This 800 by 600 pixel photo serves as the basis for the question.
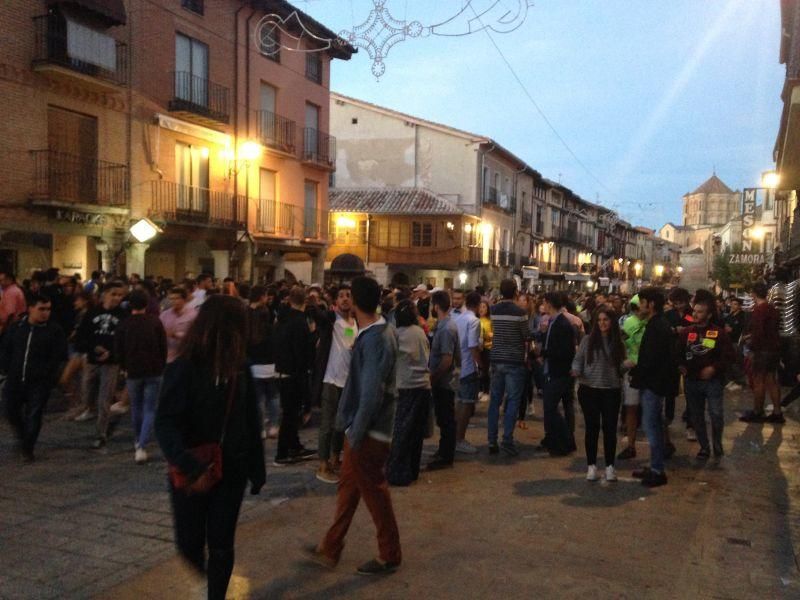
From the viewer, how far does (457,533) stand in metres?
5.37

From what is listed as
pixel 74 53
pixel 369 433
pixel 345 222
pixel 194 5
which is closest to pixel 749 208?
pixel 345 222

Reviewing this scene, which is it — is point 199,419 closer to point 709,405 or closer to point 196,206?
point 709,405

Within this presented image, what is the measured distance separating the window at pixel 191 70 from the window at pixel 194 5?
0.80 m

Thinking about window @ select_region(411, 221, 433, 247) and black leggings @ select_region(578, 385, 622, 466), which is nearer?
black leggings @ select_region(578, 385, 622, 466)

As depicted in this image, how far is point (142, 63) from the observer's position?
18.6m

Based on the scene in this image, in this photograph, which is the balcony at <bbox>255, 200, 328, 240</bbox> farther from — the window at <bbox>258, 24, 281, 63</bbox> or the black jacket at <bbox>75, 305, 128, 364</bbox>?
the black jacket at <bbox>75, 305, 128, 364</bbox>

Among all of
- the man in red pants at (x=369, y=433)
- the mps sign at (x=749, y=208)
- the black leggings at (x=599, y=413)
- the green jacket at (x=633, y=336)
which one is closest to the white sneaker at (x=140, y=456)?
the man in red pants at (x=369, y=433)

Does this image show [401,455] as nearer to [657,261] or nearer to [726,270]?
[726,270]

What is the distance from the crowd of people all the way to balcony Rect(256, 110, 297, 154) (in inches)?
571

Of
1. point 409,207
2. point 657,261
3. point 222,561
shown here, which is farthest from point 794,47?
point 657,261

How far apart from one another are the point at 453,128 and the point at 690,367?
32.3 meters

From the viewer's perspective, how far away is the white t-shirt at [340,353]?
6.77m

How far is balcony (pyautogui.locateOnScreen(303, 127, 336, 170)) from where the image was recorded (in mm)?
26639

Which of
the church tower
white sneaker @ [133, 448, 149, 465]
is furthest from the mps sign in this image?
the church tower
